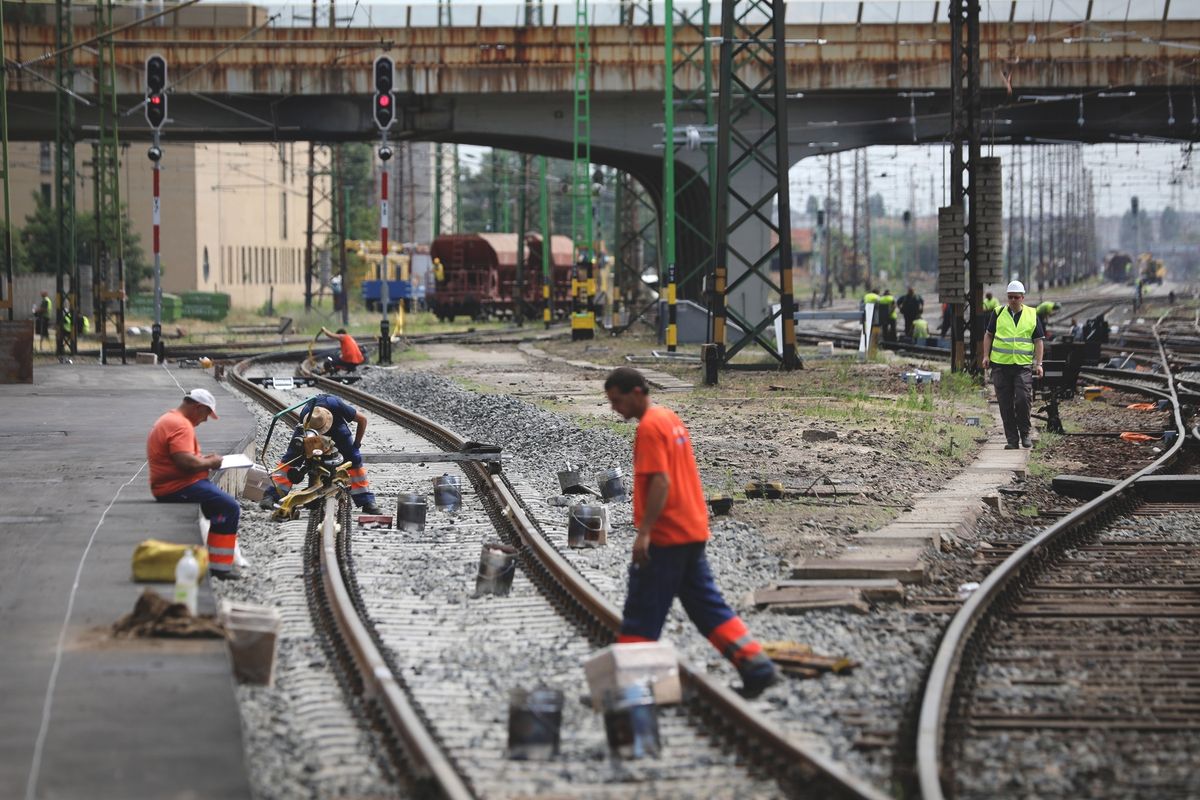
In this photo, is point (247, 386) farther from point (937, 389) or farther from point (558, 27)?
point (558, 27)

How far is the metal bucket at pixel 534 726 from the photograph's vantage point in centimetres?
722

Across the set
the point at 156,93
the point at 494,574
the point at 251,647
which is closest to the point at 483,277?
the point at 156,93

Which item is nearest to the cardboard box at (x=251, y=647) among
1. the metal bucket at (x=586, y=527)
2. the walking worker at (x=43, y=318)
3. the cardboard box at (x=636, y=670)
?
the cardboard box at (x=636, y=670)

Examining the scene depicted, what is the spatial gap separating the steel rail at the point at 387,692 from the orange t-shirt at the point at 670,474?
55.5 inches

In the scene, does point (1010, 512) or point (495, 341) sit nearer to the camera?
point (1010, 512)

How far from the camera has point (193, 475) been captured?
12000 millimetres

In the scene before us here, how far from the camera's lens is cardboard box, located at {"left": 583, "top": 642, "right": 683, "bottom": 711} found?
7675 mm

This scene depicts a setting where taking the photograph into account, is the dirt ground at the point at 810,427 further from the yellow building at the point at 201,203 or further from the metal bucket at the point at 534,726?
the yellow building at the point at 201,203

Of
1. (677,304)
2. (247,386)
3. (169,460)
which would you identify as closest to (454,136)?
(677,304)

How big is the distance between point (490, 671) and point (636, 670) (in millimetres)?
1384

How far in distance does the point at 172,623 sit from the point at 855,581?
443 cm

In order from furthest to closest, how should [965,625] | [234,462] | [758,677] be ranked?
[234,462]
[965,625]
[758,677]

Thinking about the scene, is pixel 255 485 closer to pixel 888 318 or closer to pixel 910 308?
pixel 888 318

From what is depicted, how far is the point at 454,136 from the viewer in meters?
45.5
